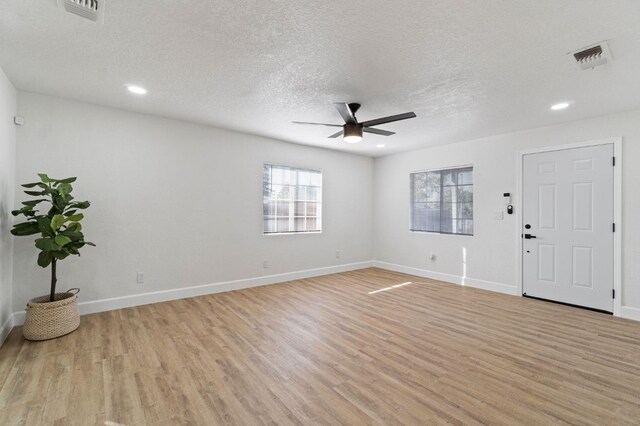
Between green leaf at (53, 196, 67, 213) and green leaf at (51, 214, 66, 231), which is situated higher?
green leaf at (53, 196, 67, 213)

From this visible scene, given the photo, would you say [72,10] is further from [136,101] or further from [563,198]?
[563,198]

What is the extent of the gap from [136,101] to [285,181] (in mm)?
2670

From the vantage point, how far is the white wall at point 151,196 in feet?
11.2

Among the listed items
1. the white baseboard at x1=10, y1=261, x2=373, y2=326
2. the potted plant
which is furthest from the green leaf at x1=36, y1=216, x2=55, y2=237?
the white baseboard at x1=10, y1=261, x2=373, y2=326

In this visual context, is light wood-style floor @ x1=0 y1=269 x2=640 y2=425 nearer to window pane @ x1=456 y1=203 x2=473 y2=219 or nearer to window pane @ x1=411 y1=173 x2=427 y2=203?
window pane @ x1=456 y1=203 x2=473 y2=219

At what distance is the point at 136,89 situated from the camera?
10.4 ft

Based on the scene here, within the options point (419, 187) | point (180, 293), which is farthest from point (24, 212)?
point (419, 187)

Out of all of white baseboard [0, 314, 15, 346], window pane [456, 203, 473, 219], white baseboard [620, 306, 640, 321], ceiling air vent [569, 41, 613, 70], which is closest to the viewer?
ceiling air vent [569, 41, 613, 70]

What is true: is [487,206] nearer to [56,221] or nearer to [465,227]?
[465,227]

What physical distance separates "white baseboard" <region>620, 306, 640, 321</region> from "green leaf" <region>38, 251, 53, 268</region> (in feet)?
22.4

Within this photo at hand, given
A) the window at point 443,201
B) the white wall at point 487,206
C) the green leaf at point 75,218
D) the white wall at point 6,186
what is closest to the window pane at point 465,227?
the window at point 443,201

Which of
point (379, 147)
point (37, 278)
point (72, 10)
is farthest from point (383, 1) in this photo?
point (37, 278)

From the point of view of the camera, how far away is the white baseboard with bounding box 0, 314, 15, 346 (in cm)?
279

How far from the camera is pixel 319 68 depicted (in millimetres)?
2645
